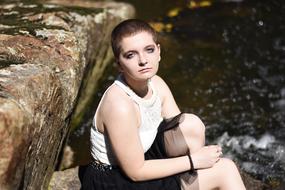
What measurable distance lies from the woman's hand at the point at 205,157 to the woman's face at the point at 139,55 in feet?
1.94

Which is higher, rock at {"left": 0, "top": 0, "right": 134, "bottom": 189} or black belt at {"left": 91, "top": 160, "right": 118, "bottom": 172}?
rock at {"left": 0, "top": 0, "right": 134, "bottom": 189}

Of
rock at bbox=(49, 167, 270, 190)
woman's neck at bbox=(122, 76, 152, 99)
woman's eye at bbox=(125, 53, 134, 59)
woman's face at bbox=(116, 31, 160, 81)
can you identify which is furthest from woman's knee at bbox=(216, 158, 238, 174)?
rock at bbox=(49, 167, 270, 190)

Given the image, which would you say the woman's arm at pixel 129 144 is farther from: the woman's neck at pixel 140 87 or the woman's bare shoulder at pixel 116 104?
the woman's neck at pixel 140 87

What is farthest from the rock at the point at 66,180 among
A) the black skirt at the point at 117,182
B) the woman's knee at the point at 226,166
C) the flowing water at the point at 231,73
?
the woman's knee at the point at 226,166

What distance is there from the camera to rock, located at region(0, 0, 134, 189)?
2.58m

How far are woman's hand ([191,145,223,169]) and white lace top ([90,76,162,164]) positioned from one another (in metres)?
0.30

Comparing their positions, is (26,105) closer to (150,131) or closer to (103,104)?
(103,104)

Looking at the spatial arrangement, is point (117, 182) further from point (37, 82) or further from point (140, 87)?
point (37, 82)

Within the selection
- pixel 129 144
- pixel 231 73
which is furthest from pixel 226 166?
pixel 231 73

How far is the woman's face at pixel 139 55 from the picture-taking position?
308cm

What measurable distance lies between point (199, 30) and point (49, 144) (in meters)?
4.28

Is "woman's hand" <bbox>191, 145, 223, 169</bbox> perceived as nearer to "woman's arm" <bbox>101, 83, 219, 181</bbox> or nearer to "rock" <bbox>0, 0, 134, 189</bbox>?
"woman's arm" <bbox>101, 83, 219, 181</bbox>

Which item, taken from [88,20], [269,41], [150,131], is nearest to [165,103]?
[150,131]

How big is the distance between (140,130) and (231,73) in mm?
3224
